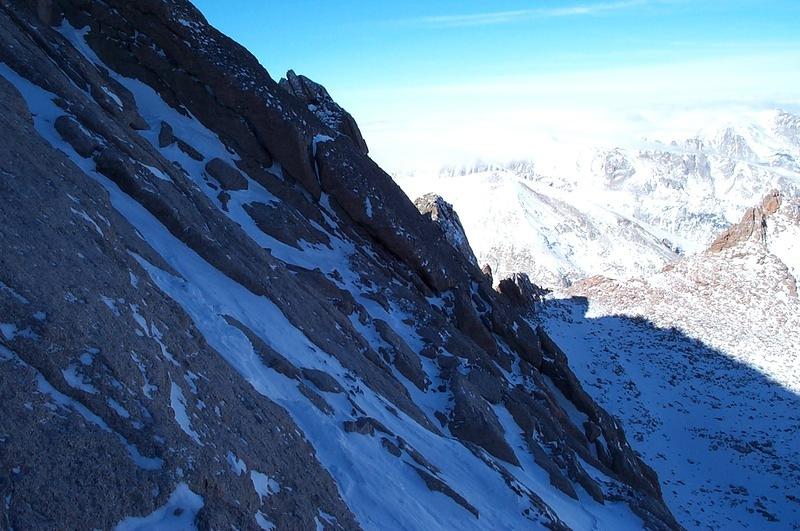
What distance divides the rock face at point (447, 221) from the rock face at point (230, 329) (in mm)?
11042

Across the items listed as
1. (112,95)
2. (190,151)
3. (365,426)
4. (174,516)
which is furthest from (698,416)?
(174,516)

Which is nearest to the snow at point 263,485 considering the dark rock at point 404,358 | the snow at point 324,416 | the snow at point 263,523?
the snow at point 324,416

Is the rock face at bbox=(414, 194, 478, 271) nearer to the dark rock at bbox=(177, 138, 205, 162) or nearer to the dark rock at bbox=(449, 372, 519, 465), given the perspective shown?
the dark rock at bbox=(177, 138, 205, 162)

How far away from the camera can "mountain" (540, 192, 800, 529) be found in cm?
3045

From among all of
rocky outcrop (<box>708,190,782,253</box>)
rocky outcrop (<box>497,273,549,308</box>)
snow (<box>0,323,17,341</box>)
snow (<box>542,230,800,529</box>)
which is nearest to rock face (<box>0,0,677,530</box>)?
snow (<box>0,323,17,341</box>)

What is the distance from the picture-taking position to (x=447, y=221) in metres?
44.8

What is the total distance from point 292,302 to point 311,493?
7.80 m

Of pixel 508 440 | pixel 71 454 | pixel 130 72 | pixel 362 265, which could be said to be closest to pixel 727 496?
pixel 508 440

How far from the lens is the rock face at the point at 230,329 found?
25.2ft

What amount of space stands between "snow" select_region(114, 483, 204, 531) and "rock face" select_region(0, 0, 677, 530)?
0.04 m

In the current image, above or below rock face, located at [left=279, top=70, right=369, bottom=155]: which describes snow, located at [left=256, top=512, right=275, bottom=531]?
below

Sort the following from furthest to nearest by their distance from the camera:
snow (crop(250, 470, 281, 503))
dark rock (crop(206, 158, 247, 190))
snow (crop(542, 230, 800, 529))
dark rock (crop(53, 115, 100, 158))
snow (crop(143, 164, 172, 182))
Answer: snow (crop(542, 230, 800, 529)), dark rock (crop(206, 158, 247, 190)), snow (crop(143, 164, 172, 182)), dark rock (crop(53, 115, 100, 158)), snow (crop(250, 470, 281, 503))

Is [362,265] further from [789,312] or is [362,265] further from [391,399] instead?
[789,312]

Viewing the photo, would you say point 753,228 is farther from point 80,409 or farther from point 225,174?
point 80,409
